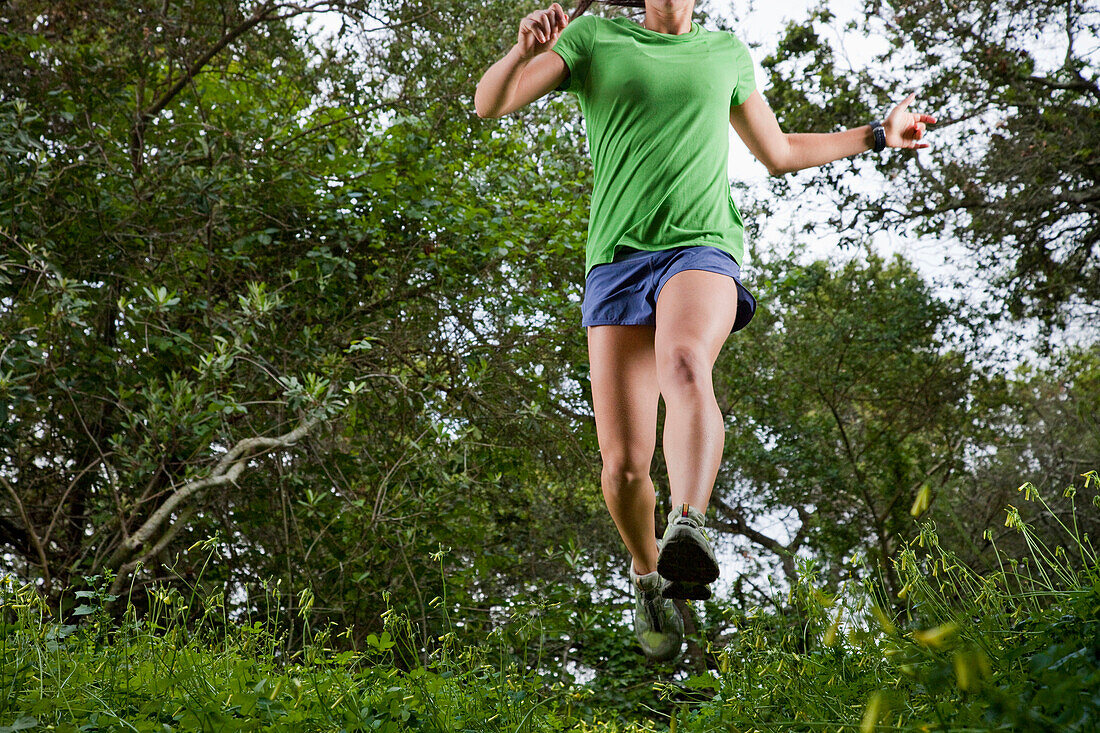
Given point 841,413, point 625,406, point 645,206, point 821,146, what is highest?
point 841,413

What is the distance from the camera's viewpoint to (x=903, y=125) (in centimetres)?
294

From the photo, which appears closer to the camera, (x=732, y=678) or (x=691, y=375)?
(x=691, y=375)

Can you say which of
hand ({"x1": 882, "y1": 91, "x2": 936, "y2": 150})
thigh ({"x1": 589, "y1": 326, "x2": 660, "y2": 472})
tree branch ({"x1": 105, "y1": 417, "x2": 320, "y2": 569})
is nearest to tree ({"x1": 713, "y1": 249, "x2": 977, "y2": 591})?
tree branch ({"x1": 105, "y1": 417, "x2": 320, "y2": 569})

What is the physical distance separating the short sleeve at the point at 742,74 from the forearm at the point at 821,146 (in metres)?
0.23

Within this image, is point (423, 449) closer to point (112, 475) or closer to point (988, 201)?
point (112, 475)

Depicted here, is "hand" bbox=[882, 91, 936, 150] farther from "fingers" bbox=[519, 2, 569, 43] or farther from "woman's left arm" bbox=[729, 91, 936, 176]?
"fingers" bbox=[519, 2, 569, 43]

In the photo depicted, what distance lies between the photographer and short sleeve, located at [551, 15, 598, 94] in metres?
2.55

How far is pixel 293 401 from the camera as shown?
4516 mm

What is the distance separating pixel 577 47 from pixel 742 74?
520mm

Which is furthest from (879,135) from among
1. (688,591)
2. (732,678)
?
(732,678)

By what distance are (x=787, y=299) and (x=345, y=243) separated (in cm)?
453

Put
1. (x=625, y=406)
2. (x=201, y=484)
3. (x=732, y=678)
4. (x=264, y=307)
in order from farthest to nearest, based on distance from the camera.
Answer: (x=264, y=307) → (x=201, y=484) → (x=625, y=406) → (x=732, y=678)

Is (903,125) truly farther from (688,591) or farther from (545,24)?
(688,591)

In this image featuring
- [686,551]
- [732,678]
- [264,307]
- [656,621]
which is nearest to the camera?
[686,551]
